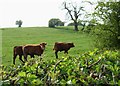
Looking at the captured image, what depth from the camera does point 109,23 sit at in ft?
65.7

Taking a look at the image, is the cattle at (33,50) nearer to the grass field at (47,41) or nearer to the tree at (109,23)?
the grass field at (47,41)

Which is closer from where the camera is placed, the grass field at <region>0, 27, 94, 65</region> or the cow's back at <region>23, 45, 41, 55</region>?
the cow's back at <region>23, 45, 41, 55</region>

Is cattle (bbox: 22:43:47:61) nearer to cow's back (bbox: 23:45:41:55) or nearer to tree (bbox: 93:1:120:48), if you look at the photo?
cow's back (bbox: 23:45:41:55)

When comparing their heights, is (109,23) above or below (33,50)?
above

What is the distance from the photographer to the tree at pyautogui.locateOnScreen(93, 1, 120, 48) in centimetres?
1970

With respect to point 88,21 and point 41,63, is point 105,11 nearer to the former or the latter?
point 88,21

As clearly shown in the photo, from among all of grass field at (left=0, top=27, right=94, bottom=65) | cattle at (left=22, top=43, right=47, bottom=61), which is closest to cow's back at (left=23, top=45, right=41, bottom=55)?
cattle at (left=22, top=43, right=47, bottom=61)

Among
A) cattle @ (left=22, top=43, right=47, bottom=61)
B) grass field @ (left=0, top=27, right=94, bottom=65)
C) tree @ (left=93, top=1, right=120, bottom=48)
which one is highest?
tree @ (left=93, top=1, right=120, bottom=48)

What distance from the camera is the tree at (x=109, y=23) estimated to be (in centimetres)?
1970

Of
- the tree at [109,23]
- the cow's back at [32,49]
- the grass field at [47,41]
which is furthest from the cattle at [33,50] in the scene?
the tree at [109,23]

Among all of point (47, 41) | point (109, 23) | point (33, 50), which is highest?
point (109, 23)

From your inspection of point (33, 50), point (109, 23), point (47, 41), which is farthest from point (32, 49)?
point (47, 41)

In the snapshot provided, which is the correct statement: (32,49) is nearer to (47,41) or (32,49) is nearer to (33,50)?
(33,50)

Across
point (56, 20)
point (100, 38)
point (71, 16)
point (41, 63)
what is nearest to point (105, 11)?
point (100, 38)
